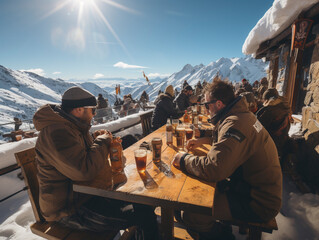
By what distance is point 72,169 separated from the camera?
130cm

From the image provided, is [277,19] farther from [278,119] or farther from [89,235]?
[89,235]

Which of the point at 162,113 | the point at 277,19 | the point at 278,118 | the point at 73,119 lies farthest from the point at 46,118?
the point at 277,19

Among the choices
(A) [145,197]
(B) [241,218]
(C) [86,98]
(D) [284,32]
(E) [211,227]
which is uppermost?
(D) [284,32]

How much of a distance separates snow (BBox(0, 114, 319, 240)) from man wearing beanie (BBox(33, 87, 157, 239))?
122 cm

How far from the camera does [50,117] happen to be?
4.58ft

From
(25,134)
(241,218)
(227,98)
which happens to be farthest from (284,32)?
(25,134)

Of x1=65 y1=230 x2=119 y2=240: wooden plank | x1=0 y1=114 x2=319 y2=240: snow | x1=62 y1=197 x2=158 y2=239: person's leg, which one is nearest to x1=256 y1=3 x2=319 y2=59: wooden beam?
x1=0 y1=114 x2=319 y2=240: snow

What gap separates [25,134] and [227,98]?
25.4 ft

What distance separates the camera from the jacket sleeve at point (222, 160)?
1285 mm

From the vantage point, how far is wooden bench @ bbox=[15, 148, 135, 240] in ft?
4.89

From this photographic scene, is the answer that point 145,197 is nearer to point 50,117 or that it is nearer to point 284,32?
point 50,117

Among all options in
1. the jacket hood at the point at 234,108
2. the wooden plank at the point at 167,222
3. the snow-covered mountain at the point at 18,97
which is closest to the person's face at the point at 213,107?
the jacket hood at the point at 234,108

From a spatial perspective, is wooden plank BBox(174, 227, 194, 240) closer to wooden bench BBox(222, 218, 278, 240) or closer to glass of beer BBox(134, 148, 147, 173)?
wooden bench BBox(222, 218, 278, 240)

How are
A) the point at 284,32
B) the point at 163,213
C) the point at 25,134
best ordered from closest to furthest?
the point at 163,213 → the point at 284,32 → the point at 25,134
